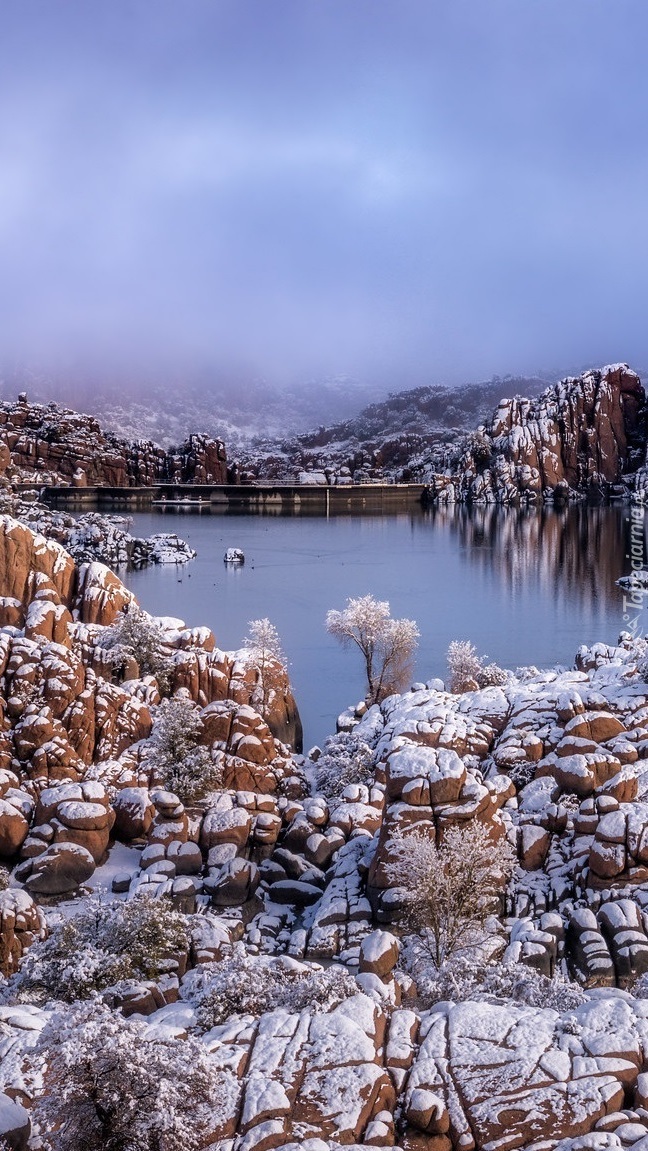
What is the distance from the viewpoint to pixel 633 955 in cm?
1903

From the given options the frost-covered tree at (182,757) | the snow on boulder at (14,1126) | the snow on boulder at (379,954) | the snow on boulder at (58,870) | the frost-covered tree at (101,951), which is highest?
the snow on boulder at (14,1126)

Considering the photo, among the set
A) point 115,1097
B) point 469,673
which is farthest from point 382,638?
point 115,1097

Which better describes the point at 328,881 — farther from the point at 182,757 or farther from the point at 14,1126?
the point at 14,1126

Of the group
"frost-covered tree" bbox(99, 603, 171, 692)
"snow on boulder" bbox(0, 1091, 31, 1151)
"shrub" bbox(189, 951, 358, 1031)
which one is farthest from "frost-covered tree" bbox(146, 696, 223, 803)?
"snow on boulder" bbox(0, 1091, 31, 1151)

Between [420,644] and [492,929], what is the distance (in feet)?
133

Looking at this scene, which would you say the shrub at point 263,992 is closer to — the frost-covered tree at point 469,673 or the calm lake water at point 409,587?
the calm lake water at point 409,587

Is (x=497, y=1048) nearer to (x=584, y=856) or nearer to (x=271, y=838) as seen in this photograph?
(x=584, y=856)

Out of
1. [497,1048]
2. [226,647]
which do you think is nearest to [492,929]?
[497,1048]

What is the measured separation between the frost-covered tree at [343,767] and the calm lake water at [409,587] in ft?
32.2

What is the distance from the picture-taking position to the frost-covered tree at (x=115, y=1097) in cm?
936

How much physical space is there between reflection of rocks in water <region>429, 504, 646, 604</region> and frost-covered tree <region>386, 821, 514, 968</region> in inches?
2275

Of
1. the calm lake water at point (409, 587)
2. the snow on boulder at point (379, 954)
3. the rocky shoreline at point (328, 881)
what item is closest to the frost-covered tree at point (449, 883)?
the rocky shoreline at point (328, 881)

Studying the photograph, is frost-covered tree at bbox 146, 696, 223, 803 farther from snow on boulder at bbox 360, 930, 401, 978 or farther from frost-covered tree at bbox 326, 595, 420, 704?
frost-covered tree at bbox 326, 595, 420, 704

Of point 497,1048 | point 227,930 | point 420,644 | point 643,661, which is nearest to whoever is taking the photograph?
point 497,1048
